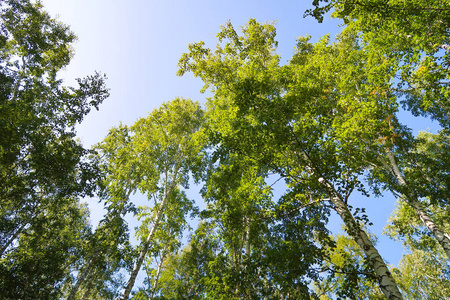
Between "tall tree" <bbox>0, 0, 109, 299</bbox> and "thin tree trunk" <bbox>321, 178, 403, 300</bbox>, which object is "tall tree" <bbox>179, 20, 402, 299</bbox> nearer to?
"thin tree trunk" <bbox>321, 178, 403, 300</bbox>

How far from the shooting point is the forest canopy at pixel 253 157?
5945 millimetres

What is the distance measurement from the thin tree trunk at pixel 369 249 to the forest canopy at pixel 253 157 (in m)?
0.03

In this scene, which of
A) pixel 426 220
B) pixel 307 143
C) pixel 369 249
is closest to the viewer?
pixel 369 249

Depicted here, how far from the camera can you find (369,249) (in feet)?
16.4

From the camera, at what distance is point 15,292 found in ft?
30.2

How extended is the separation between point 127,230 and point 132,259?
2.37m

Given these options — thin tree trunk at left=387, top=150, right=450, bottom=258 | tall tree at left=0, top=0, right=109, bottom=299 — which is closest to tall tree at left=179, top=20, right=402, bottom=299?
thin tree trunk at left=387, top=150, right=450, bottom=258

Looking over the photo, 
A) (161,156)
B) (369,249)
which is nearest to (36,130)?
(161,156)

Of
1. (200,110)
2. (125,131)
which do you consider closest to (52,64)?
(125,131)

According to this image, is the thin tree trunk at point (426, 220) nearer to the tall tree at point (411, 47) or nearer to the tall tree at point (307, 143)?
the tall tree at point (411, 47)

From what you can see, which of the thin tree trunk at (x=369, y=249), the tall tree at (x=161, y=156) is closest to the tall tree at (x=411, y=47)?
the thin tree trunk at (x=369, y=249)

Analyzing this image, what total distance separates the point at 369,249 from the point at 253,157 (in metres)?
3.73

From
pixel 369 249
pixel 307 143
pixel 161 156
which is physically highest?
pixel 161 156

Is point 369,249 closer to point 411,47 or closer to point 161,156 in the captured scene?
point 411,47
